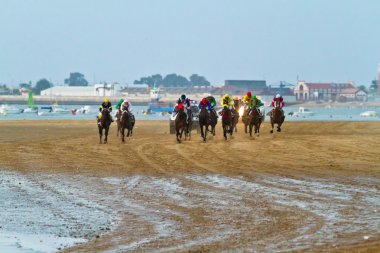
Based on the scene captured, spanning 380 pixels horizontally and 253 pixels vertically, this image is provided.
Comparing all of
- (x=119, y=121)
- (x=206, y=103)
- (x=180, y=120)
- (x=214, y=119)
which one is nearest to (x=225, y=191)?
(x=180, y=120)

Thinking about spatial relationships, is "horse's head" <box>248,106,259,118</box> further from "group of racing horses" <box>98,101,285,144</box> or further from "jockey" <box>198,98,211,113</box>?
"jockey" <box>198,98,211,113</box>

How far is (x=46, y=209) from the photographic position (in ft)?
53.2

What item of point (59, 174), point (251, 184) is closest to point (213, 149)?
point (59, 174)

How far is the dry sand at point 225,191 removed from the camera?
41.7ft

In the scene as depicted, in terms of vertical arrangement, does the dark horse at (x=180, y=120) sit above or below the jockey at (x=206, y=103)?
below

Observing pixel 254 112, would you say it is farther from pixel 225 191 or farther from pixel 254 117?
pixel 225 191

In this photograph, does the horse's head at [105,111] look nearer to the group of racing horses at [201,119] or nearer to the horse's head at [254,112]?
the group of racing horses at [201,119]

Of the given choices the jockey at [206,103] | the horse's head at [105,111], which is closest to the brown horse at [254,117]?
the jockey at [206,103]

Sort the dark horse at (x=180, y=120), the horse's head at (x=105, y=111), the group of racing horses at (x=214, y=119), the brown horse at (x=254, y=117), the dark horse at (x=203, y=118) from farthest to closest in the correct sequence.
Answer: the brown horse at (x=254, y=117) < the dark horse at (x=203, y=118) < the group of racing horses at (x=214, y=119) < the dark horse at (x=180, y=120) < the horse's head at (x=105, y=111)

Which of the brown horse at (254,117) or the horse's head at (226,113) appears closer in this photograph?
the horse's head at (226,113)

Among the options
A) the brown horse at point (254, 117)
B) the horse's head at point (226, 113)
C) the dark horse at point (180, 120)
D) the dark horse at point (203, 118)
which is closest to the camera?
the dark horse at point (180, 120)

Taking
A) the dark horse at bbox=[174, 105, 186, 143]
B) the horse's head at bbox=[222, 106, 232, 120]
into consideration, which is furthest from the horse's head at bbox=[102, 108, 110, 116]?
the horse's head at bbox=[222, 106, 232, 120]

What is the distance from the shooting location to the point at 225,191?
61.8ft

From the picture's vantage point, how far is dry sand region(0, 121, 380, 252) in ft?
41.7
